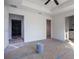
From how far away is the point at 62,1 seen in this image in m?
5.64

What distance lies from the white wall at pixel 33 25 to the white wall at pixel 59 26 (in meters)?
1.24

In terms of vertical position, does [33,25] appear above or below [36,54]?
above

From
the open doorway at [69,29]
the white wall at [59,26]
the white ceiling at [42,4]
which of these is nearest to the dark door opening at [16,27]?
the white ceiling at [42,4]

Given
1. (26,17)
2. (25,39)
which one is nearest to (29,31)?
(25,39)

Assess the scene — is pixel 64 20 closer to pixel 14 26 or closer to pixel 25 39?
pixel 25 39

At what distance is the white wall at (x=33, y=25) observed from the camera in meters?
6.01

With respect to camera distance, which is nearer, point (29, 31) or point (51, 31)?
point (29, 31)

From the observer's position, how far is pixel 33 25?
6625mm

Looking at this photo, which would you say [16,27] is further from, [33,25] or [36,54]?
[36,54]

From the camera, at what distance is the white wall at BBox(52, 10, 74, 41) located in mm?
7042

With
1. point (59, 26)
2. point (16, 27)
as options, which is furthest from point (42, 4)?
point (16, 27)
